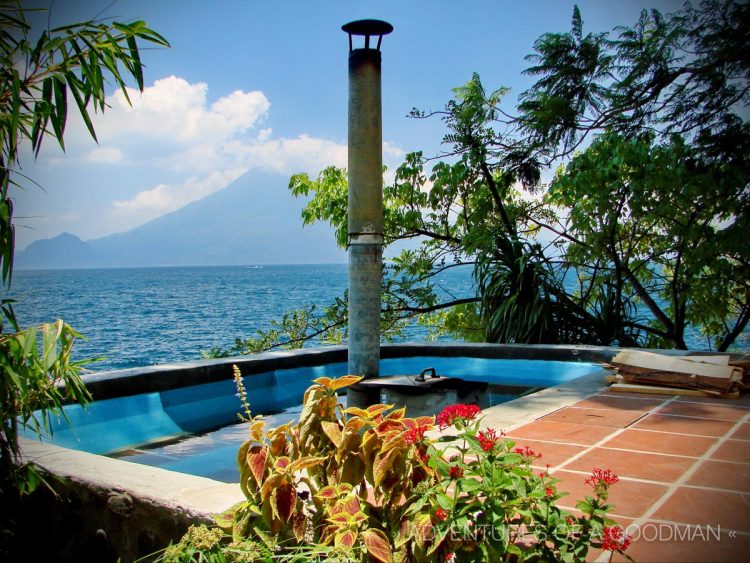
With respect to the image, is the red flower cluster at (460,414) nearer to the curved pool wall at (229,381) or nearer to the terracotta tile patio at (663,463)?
the terracotta tile patio at (663,463)

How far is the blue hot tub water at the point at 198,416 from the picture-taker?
3541mm

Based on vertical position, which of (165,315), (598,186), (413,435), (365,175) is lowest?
(165,315)

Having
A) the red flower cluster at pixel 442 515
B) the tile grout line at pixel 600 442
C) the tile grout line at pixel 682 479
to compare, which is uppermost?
the red flower cluster at pixel 442 515

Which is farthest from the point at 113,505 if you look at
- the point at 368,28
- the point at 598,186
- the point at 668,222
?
the point at 668,222

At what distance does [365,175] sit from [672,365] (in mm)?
2057

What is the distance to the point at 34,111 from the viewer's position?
2357 millimetres

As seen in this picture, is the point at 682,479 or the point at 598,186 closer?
the point at 682,479

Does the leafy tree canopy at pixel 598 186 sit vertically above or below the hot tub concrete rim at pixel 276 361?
above

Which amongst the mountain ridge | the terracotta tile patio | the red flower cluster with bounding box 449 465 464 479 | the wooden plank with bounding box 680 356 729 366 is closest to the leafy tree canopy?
the wooden plank with bounding box 680 356 729 366

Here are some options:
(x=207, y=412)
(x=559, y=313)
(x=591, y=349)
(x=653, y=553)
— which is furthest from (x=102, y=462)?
(x=559, y=313)

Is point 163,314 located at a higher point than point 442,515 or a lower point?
lower

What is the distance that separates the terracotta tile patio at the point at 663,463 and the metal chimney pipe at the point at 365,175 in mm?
1280

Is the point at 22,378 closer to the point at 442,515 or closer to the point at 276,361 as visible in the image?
the point at 442,515

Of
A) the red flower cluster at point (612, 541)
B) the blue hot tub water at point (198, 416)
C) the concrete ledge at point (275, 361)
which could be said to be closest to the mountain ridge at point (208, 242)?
the concrete ledge at point (275, 361)
